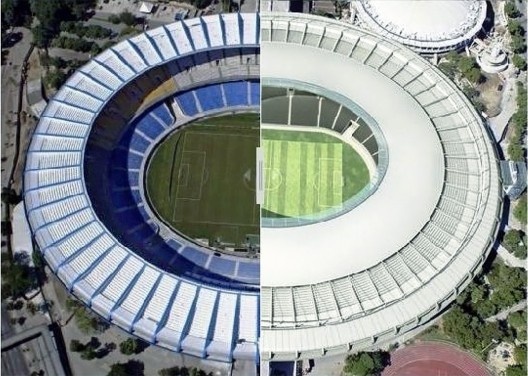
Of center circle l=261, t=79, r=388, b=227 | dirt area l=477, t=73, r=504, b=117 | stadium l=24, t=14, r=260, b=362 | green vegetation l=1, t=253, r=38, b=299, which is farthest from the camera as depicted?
dirt area l=477, t=73, r=504, b=117

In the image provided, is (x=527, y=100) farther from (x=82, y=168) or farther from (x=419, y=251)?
(x=82, y=168)

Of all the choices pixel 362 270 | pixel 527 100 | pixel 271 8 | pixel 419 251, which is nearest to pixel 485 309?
pixel 419 251

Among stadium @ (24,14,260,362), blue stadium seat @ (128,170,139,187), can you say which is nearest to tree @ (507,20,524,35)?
stadium @ (24,14,260,362)

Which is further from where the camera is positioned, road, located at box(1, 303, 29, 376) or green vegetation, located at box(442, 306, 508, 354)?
green vegetation, located at box(442, 306, 508, 354)

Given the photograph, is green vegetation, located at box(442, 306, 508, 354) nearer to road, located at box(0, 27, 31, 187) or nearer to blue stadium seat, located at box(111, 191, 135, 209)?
blue stadium seat, located at box(111, 191, 135, 209)

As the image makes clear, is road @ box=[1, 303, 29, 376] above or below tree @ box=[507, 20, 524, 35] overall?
below

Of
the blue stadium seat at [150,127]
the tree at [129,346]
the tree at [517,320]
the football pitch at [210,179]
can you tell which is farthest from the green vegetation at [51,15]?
the tree at [517,320]
